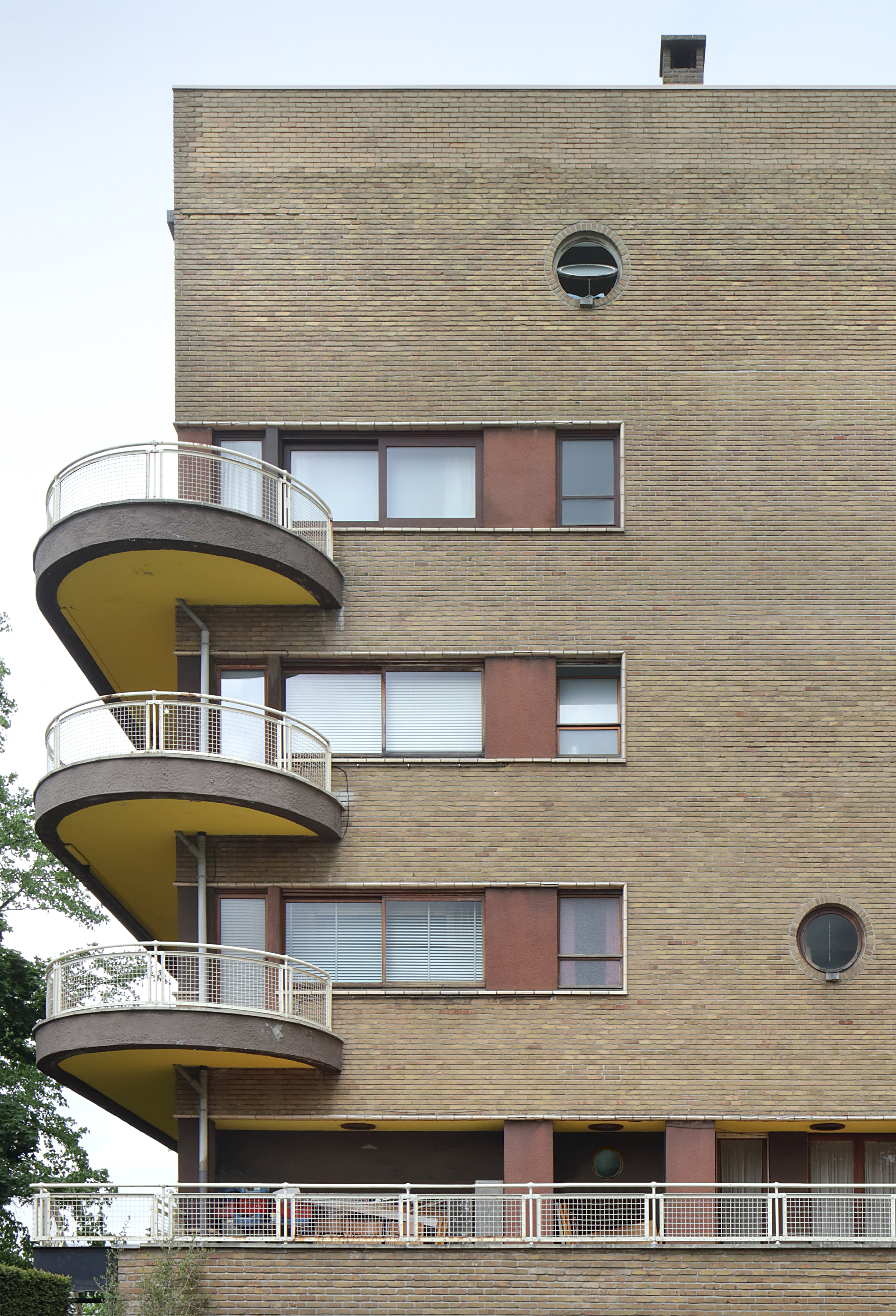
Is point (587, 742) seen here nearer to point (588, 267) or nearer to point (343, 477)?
point (343, 477)

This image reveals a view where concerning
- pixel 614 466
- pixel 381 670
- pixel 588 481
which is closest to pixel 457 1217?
pixel 381 670

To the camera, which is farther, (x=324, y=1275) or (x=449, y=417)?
(x=449, y=417)

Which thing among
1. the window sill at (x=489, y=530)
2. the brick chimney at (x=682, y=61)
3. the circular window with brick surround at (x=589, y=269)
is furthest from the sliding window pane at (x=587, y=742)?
the brick chimney at (x=682, y=61)

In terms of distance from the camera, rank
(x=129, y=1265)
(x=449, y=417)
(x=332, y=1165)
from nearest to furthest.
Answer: (x=129, y=1265)
(x=332, y=1165)
(x=449, y=417)

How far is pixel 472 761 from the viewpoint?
82.0 feet

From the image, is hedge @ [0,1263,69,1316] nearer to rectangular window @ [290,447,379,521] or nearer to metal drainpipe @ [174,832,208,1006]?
metal drainpipe @ [174,832,208,1006]

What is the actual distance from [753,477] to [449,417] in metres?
5.02

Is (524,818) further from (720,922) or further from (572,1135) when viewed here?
(572,1135)

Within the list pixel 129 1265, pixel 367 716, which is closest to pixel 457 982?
pixel 367 716

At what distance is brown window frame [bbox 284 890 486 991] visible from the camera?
A: 24.4m

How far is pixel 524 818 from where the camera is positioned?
24.8 m

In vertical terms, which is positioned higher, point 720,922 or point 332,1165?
point 720,922

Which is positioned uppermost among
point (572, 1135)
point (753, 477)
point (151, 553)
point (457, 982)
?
point (753, 477)

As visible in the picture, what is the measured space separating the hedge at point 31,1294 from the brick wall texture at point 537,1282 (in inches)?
56.0
